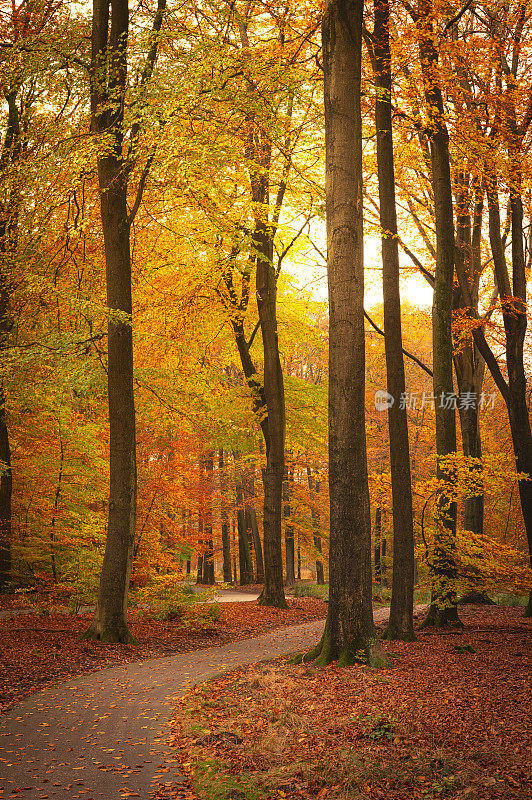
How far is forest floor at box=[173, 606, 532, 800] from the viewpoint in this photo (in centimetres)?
368

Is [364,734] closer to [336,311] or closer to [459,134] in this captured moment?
[336,311]

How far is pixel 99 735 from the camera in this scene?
17.5 ft

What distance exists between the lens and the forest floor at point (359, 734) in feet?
12.1

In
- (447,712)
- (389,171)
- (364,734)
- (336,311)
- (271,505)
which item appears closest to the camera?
(364,734)

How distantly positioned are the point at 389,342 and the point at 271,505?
21.3ft

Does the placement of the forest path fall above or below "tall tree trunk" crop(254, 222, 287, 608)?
below

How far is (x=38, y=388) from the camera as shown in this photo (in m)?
10.5

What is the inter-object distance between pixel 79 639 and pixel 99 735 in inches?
189

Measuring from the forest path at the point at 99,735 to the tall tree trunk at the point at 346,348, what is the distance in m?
2.13

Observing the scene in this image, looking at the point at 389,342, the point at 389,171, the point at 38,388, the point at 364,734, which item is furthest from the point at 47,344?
the point at 364,734

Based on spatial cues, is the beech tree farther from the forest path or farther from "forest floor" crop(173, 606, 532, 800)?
the forest path

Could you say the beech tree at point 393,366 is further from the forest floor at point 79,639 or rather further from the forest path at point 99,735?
the forest floor at point 79,639

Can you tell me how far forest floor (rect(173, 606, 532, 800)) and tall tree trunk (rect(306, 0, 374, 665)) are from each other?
29.4 inches

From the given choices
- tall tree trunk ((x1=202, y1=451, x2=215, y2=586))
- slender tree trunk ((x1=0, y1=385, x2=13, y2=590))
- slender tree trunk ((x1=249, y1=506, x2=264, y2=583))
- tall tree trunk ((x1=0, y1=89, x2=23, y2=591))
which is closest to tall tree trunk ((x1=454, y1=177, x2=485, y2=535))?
tall tree trunk ((x1=202, y1=451, x2=215, y2=586))
